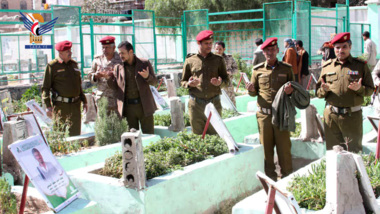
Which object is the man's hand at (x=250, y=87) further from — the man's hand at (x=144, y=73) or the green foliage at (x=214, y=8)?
the green foliage at (x=214, y=8)

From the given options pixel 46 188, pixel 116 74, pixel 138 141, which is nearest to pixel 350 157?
pixel 138 141

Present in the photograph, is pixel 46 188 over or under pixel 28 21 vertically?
under

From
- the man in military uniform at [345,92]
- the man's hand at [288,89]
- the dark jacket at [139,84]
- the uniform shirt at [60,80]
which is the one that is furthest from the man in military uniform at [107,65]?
the man in military uniform at [345,92]

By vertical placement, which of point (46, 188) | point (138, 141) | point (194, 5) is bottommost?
point (46, 188)

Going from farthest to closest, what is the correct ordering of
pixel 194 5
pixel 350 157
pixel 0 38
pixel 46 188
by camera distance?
pixel 194 5 → pixel 0 38 → pixel 46 188 → pixel 350 157

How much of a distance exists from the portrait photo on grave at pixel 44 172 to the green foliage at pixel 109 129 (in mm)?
2587

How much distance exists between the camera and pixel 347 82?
18.4ft

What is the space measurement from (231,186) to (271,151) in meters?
0.85

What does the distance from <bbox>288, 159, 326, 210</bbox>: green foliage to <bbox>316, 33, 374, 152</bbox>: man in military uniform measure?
132 cm

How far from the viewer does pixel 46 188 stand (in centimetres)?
398

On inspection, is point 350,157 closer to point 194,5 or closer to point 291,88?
point 291,88

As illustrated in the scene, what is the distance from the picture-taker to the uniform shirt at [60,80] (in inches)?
289

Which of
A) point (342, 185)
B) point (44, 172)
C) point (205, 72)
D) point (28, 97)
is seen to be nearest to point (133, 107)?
point (205, 72)

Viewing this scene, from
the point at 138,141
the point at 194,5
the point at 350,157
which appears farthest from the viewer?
the point at 194,5
